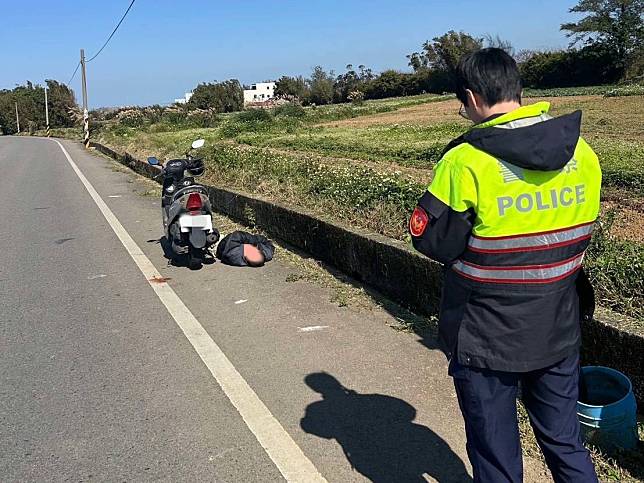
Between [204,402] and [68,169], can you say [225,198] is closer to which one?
[204,402]

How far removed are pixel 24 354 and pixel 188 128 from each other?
4310 cm

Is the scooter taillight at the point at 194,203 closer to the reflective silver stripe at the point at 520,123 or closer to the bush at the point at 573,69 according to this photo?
the reflective silver stripe at the point at 520,123

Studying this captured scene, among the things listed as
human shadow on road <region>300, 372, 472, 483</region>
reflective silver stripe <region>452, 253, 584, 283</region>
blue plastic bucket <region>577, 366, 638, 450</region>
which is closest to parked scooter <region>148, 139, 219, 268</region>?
human shadow on road <region>300, 372, 472, 483</region>

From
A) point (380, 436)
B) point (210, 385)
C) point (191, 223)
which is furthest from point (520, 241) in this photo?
point (191, 223)

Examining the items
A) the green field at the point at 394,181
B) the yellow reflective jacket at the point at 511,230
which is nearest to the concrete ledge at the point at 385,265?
the green field at the point at 394,181

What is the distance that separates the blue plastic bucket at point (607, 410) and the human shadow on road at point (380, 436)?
2.02 ft

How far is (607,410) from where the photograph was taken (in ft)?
9.99

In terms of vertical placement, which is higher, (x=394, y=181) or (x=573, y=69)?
(x=573, y=69)

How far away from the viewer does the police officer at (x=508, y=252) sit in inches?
85.8

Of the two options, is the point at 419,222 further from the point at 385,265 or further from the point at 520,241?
the point at 385,265

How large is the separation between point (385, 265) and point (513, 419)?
3.37 m

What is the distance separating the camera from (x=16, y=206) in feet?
44.2

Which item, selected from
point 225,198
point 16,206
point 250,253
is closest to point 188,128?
point 16,206

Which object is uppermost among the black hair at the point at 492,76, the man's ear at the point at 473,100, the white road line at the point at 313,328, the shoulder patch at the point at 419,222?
the black hair at the point at 492,76
